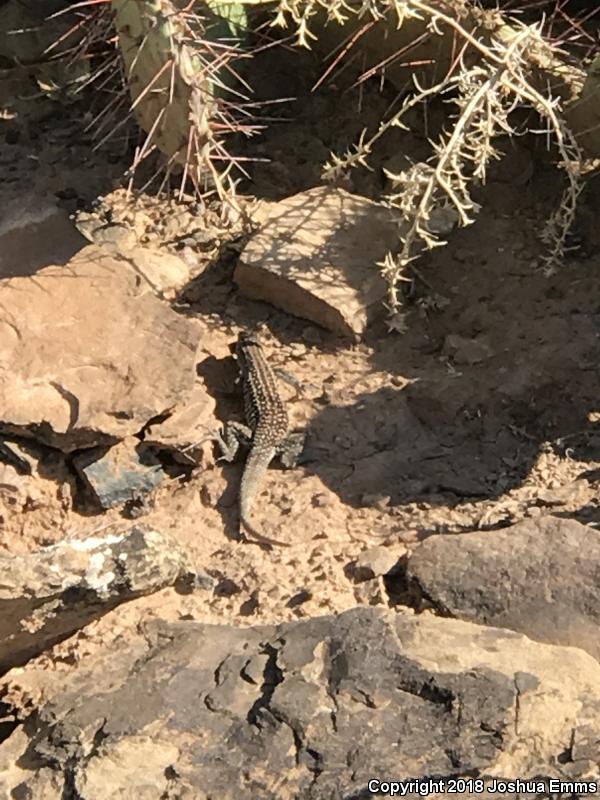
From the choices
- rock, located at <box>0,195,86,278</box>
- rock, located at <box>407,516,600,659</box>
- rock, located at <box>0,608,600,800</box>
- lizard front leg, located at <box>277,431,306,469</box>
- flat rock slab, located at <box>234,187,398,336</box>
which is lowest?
lizard front leg, located at <box>277,431,306,469</box>

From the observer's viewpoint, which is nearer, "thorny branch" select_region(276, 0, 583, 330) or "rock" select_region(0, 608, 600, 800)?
"rock" select_region(0, 608, 600, 800)

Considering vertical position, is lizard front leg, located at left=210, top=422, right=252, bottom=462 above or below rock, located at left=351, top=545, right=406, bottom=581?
above

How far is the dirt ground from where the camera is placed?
3775 mm

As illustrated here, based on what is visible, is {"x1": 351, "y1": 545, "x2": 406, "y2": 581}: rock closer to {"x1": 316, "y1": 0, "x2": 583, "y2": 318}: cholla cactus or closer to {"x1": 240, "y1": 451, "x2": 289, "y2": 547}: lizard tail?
{"x1": 240, "y1": 451, "x2": 289, "y2": 547}: lizard tail

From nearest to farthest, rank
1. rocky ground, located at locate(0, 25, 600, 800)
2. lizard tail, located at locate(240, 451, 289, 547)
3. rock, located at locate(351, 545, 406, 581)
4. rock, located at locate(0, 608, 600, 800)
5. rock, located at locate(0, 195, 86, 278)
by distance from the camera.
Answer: rock, located at locate(0, 608, 600, 800)
rocky ground, located at locate(0, 25, 600, 800)
rock, located at locate(351, 545, 406, 581)
lizard tail, located at locate(240, 451, 289, 547)
rock, located at locate(0, 195, 86, 278)

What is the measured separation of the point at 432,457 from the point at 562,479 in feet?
1.61

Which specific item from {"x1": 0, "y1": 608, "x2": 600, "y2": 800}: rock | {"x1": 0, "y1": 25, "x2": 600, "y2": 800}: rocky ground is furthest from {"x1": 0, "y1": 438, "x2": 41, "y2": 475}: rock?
{"x1": 0, "y1": 608, "x2": 600, "y2": 800}: rock

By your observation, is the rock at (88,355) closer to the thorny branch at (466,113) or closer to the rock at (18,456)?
the rock at (18,456)

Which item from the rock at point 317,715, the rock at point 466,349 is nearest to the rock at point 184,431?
the rock at point 466,349

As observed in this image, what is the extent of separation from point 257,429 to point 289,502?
1.21 feet

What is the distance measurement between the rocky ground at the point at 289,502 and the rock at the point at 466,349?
0.02 m

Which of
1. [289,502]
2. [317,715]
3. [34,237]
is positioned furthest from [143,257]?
[317,715]

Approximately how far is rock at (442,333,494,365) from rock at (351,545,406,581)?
3.29 feet

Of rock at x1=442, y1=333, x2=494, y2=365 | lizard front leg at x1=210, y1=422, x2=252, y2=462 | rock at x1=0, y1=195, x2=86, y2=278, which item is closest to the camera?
lizard front leg at x1=210, y1=422, x2=252, y2=462
